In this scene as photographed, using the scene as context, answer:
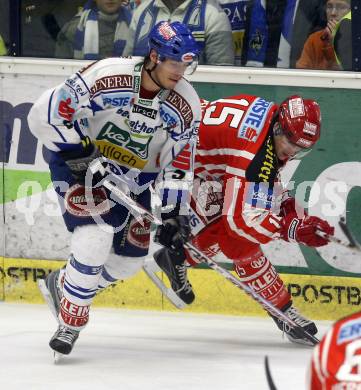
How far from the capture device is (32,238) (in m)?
6.32

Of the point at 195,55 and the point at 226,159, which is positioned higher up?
the point at 195,55

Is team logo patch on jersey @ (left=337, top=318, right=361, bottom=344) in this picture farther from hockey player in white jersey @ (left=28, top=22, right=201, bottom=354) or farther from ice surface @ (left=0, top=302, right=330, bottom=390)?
hockey player in white jersey @ (left=28, top=22, right=201, bottom=354)

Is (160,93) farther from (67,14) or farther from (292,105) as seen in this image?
(67,14)

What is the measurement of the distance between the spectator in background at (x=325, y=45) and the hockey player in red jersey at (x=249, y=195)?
2.44 ft

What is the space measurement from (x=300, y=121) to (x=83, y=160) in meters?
0.95

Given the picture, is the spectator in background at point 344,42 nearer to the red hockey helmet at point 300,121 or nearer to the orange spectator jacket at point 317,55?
the orange spectator jacket at point 317,55


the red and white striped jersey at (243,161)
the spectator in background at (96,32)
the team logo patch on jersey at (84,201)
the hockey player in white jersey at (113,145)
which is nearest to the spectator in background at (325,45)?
the red and white striped jersey at (243,161)

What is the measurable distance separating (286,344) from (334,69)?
1.43 m

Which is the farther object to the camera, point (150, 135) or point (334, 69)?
point (334, 69)

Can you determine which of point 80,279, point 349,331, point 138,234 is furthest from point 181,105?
point 349,331

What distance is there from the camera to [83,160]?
480 cm

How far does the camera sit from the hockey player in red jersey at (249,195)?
5.16 m

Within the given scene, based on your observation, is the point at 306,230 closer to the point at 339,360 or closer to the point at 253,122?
the point at 253,122

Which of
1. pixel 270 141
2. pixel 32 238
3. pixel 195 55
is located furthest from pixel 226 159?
pixel 32 238
